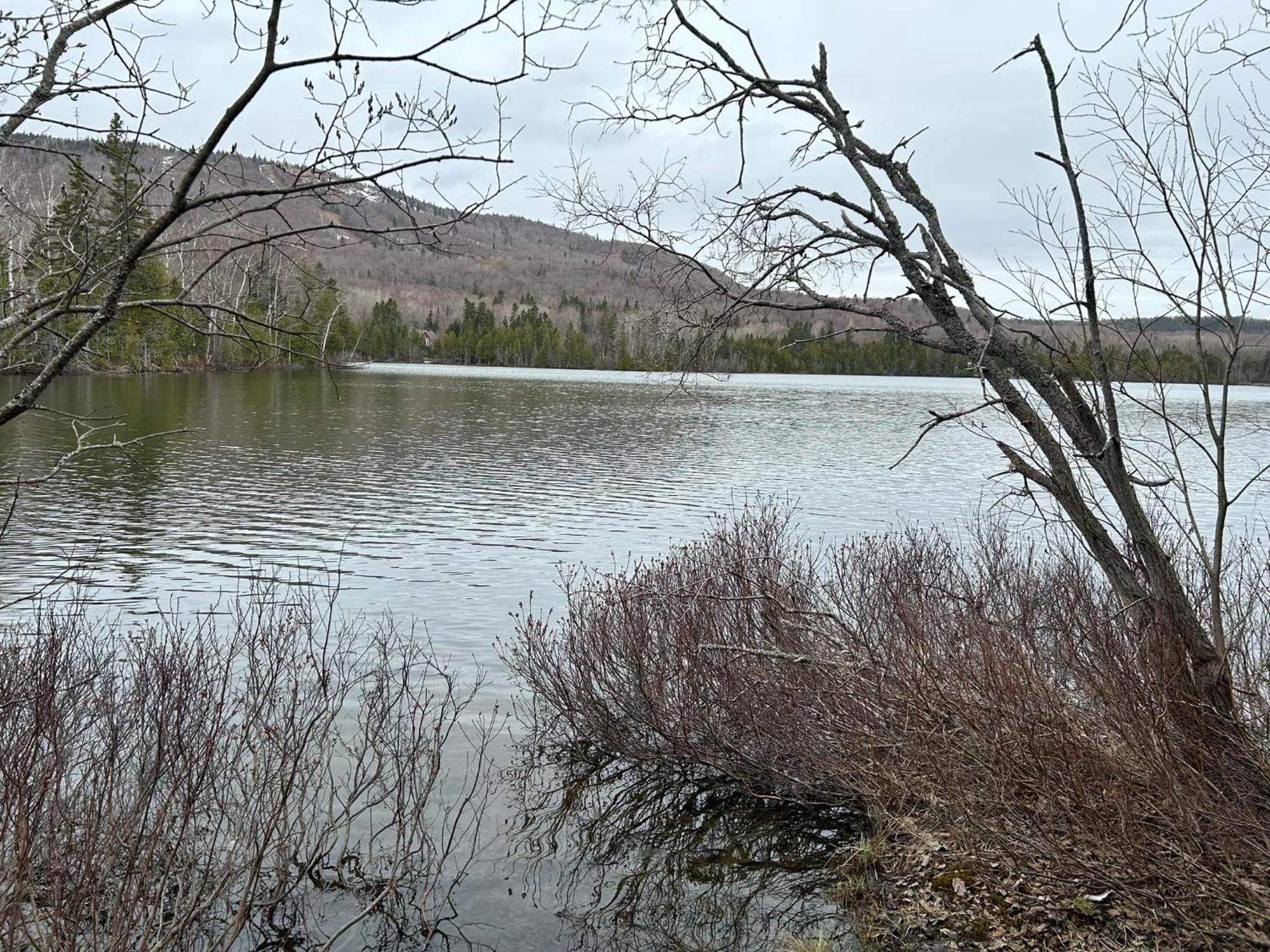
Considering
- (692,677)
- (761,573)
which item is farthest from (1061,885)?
(761,573)

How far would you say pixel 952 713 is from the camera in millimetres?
6523

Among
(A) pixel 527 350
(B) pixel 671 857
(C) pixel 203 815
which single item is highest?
(A) pixel 527 350

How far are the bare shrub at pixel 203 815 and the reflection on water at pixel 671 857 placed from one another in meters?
0.80

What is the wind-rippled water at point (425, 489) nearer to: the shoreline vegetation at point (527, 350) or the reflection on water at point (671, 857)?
the reflection on water at point (671, 857)

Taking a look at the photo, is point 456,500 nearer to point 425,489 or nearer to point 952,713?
point 425,489

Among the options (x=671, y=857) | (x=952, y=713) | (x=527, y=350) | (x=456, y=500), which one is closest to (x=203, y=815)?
(x=671, y=857)

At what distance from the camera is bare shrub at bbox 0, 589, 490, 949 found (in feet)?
14.6

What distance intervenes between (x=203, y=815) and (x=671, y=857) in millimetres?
4012

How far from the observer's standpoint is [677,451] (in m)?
38.2

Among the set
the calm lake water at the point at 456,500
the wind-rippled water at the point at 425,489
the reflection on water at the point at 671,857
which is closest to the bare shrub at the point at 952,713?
the reflection on water at the point at 671,857

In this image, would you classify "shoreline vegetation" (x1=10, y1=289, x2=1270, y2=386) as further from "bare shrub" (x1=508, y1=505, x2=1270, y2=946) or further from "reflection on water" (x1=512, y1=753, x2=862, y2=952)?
"reflection on water" (x1=512, y1=753, x2=862, y2=952)

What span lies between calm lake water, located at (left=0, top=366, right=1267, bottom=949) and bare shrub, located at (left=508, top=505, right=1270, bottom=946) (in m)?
0.96

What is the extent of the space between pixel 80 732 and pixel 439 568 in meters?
11.7

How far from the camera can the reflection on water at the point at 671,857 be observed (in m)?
6.98
